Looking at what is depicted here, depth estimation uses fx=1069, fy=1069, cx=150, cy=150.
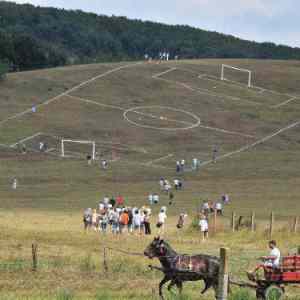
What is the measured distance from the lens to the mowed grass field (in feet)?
103

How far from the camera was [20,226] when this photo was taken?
4897 centimetres

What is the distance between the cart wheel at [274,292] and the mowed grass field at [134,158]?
1961mm

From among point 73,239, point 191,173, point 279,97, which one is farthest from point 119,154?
point 73,239

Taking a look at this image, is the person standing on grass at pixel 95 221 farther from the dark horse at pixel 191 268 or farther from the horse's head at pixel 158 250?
the dark horse at pixel 191 268

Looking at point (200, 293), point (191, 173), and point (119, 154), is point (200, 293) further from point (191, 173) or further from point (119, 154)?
point (119, 154)

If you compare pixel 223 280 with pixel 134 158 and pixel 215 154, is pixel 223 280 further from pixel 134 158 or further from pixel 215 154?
pixel 215 154

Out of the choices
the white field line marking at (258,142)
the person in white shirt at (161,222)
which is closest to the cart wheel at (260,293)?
the person in white shirt at (161,222)

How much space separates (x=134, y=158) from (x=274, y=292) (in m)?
73.7

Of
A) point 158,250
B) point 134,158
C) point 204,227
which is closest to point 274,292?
point 158,250

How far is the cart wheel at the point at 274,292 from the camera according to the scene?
24.1 metres

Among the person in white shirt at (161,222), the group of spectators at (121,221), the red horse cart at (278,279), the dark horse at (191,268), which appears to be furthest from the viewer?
the person in white shirt at (161,222)

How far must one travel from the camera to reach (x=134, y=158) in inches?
3851

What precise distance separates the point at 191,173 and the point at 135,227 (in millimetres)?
41643

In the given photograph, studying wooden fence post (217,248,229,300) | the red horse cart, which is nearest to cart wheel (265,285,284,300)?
the red horse cart
